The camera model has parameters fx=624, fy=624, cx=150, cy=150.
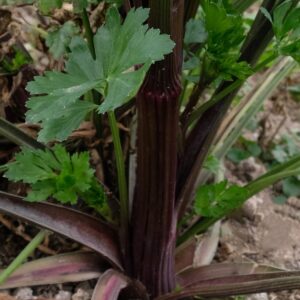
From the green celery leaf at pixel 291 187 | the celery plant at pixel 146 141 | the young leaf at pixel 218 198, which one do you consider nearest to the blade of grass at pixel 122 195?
the celery plant at pixel 146 141

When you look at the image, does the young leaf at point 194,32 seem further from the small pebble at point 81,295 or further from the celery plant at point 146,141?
the small pebble at point 81,295

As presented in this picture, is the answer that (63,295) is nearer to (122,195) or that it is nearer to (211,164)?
(122,195)

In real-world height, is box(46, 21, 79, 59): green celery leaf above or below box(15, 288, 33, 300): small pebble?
above

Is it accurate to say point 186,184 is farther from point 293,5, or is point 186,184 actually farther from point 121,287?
point 293,5

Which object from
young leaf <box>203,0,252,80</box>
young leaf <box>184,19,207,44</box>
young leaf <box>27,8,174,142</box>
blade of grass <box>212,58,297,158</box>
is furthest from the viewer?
blade of grass <box>212,58,297,158</box>

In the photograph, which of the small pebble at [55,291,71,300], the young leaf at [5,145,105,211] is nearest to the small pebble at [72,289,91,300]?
the small pebble at [55,291,71,300]

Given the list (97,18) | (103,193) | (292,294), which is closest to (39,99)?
(103,193)

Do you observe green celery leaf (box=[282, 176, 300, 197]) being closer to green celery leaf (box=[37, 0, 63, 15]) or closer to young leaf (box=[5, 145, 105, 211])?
young leaf (box=[5, 145, 105, 211])
